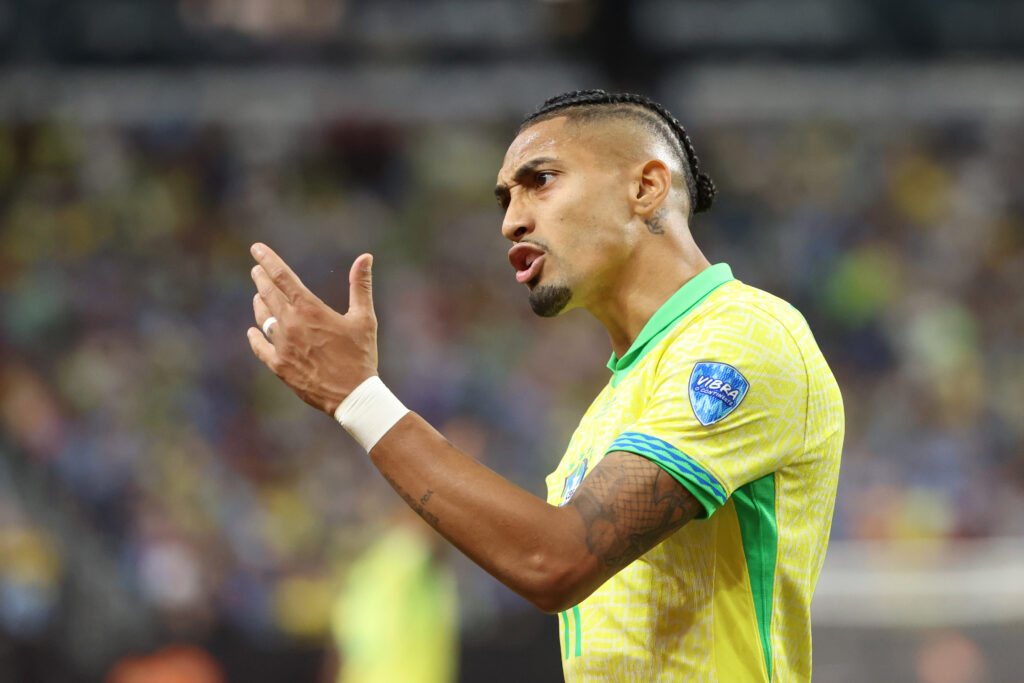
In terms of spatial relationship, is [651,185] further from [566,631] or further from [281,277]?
[566,631]

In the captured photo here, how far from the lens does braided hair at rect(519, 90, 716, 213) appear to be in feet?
8.66

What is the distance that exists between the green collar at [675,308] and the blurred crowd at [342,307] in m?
4.60

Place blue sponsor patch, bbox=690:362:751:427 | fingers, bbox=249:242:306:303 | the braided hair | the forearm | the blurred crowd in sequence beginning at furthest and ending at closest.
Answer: the blurred crowd < the braided hair < fingers, bbox=249:242:306:303 < blue sponsor patch, bbox=690:362:751:427 < the forearm

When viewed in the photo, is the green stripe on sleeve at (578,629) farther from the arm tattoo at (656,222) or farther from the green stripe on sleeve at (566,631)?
the arm tattoo at (656,222)

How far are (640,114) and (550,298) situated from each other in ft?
1.64

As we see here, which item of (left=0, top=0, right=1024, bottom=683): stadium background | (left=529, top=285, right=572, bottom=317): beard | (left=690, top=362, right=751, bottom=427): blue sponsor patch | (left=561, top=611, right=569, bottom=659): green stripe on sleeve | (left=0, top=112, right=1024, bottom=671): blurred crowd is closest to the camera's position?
(left=690, top=362, right=751, bottom=427): blue sponsor patch

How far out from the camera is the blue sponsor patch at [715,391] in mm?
2053

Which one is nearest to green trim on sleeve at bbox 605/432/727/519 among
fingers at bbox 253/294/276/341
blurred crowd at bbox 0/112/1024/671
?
fingers at bbox 253/294/276/341

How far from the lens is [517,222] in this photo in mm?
2547

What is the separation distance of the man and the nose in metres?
0.10

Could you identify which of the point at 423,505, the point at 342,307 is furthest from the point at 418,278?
the point at 423,505

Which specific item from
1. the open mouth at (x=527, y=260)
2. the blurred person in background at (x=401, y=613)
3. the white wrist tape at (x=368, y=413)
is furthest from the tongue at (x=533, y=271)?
the blurred person in background at (x=401, y=613)

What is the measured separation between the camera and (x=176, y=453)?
9.42 metres

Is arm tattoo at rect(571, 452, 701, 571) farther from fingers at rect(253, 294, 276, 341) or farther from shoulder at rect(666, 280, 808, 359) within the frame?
fingers at rect(253, 294, 276, 341)
